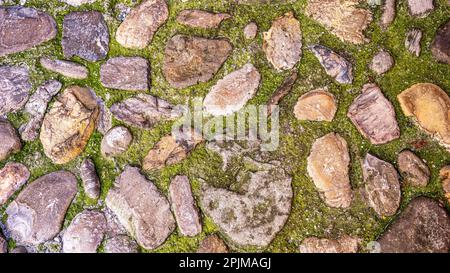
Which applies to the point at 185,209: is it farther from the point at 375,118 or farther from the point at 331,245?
the point at 375,118

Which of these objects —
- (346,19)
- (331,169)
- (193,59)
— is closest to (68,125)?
(193,59)

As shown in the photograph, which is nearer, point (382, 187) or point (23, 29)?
point (382, 187)

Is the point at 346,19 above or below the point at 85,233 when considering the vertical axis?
above

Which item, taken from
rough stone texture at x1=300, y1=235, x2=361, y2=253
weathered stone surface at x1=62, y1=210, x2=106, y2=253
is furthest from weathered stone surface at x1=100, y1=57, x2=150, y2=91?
rough stone texture at x1=300, y1=235, x2=361, y2=253

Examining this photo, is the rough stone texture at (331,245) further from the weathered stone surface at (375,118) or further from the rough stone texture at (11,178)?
the rough stone texture at (11,178)

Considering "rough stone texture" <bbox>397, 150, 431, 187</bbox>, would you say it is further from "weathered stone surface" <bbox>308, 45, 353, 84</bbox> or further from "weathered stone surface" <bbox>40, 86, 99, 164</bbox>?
"weathered stone surface" <bbox>40, 86, 99, 164</bbox>

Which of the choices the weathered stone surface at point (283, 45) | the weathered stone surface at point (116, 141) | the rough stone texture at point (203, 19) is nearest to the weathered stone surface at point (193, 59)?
the rough stone texture at point (203, 19)
